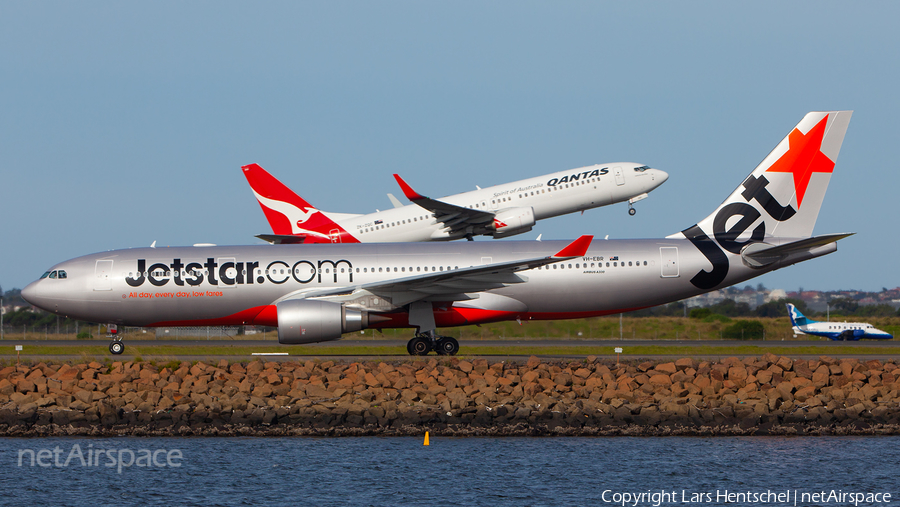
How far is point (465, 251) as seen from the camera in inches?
1056

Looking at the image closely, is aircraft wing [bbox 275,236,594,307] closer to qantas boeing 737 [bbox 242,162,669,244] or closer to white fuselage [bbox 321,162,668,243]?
qantas boeing 737 [bbox 242,162,669,244]

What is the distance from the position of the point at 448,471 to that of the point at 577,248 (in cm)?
1045

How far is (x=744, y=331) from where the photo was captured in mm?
43188

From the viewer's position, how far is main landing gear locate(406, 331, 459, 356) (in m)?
26.0

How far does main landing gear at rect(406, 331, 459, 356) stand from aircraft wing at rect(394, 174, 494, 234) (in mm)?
8394

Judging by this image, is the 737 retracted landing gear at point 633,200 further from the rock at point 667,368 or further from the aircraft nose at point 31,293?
the aircraft nose at point 31,293

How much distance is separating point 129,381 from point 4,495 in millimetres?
7806

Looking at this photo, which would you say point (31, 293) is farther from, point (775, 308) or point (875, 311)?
point (875, 311)

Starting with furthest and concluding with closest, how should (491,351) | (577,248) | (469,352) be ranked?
1. (491,351)
2. (469,352)
3. (577,248)

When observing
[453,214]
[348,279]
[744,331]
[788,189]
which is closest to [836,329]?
[744,331]

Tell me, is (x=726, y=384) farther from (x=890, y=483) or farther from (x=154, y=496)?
(x=154, y=496)

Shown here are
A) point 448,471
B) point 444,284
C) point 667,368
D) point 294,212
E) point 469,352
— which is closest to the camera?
point 448,471

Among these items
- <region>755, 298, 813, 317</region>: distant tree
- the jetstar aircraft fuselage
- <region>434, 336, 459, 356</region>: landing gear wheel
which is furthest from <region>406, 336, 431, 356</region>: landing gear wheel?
<region>755, 298, 813, 317</region>: distant tree

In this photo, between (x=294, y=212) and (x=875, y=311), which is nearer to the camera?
(x=294, y=212)
